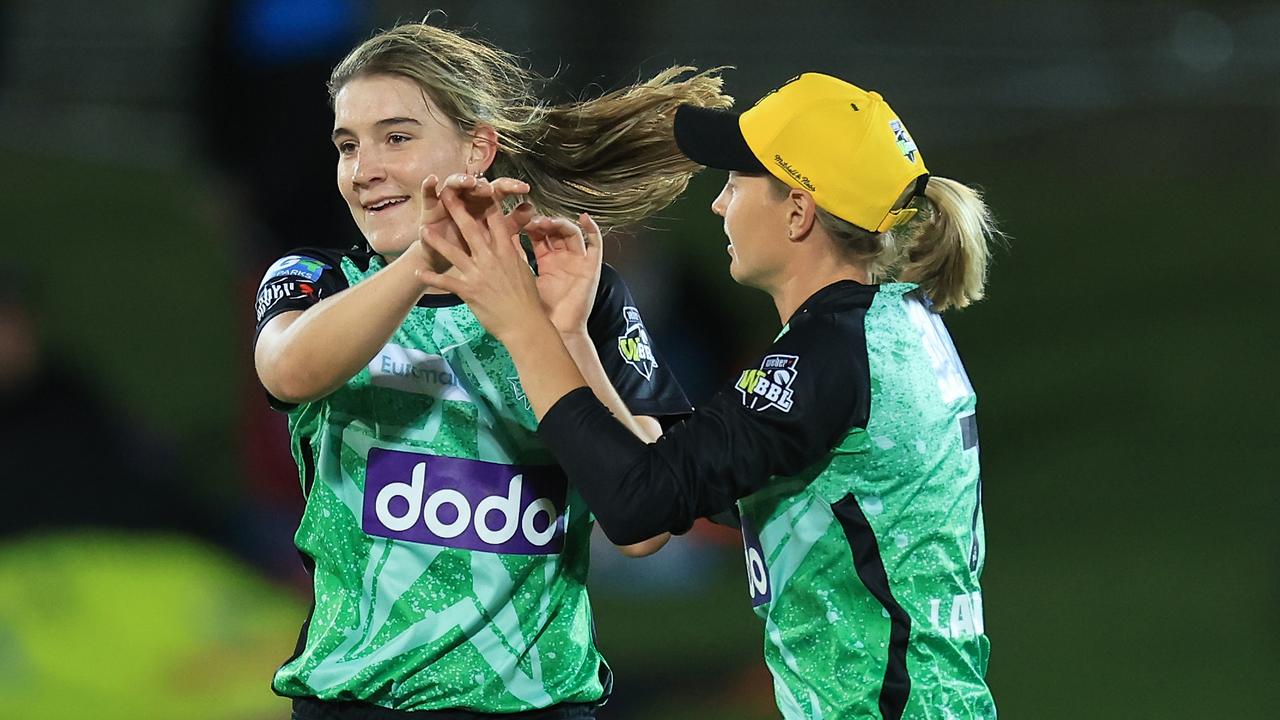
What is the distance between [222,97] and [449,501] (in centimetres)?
428

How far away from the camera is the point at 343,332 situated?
2.26 meters

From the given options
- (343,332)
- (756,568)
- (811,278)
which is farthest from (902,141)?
(343,332)

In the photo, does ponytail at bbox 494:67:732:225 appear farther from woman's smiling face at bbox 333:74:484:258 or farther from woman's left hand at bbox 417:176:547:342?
woman's left hand at bbox 417:176:547:342

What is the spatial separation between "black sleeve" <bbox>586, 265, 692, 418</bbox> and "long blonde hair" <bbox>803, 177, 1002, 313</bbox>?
38 centimetres

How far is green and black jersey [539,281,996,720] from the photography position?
2270 mm

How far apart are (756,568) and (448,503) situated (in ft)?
1.60

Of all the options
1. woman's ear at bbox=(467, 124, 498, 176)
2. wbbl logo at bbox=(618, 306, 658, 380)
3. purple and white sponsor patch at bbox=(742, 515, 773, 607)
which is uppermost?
woman's ear at bbox=(467, 124, 498, 176)

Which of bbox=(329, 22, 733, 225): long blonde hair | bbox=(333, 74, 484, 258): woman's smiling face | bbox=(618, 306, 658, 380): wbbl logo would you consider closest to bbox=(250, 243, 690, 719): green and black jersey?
bbox=(333, 74, 484, 258): woman's smiling face

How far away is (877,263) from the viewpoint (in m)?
2.57

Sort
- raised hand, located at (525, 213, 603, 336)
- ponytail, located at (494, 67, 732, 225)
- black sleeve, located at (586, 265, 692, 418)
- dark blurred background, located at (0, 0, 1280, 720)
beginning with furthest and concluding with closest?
dark blurred background, located at (0, 0, 1280, 720)
ponytail, located at (494, 67, 732, 225)
black sleeve, located at (586, 265, 692, 418)
raised hand, located at (525, 213, 603, 336)

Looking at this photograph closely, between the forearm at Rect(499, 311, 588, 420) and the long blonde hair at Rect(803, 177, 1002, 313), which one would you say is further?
the long blonde hair at Rect(803, 177, 1002, 313)

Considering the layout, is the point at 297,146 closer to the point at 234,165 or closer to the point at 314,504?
the point at 234,165

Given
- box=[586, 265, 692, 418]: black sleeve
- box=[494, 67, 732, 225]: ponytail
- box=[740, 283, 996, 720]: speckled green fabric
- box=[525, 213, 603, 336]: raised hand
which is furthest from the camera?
box=[494, 67, 732, 225]: ponytail

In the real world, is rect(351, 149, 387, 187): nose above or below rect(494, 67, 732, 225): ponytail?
below
